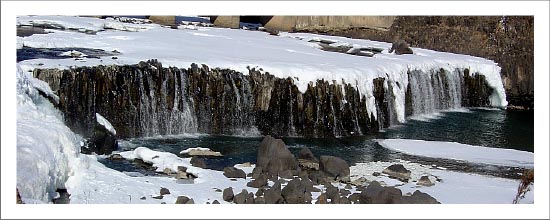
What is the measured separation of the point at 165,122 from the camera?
498 inches

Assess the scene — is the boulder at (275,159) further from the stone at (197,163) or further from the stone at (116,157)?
the stone at (116,157)

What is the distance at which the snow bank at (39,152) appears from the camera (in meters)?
7.66

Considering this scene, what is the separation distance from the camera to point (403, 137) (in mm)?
13484

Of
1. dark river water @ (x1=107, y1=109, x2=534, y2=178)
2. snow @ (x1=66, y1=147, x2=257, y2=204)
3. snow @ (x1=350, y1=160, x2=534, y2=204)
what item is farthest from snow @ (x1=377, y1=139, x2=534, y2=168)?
snow @ (x1=66, y1=147, x2=257, y2=204)

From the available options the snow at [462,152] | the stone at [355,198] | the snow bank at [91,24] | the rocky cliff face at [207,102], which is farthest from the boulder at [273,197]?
the snow bank at [91,24]

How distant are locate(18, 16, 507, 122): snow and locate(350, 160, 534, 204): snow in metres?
3.73

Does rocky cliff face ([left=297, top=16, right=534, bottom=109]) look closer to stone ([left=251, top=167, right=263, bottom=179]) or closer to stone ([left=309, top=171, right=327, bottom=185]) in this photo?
stone ([left=309, top=171, right=327, bottom=185])

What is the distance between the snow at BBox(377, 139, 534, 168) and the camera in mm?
11514

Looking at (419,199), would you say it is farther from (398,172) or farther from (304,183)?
(398,172)

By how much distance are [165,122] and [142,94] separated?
2.03 feet

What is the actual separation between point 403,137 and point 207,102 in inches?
143

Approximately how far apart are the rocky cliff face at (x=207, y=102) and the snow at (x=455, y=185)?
9.70ft

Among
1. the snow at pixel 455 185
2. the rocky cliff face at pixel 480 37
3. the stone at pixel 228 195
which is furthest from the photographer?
the rocky cliff face at pixel 480 37

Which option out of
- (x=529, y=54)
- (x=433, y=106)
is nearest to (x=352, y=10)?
(x=433, y=106)
